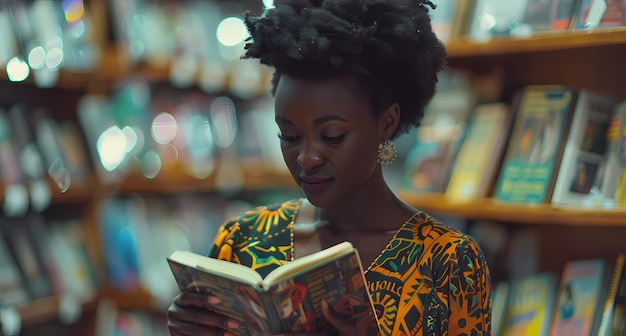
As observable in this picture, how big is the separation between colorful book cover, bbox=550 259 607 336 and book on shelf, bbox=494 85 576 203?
0.73ft

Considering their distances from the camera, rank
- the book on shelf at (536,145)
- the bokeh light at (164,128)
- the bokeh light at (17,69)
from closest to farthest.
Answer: the book on shelf at (536,145)
the bokeh light at (17,69)
the bokeh light at (164,128)

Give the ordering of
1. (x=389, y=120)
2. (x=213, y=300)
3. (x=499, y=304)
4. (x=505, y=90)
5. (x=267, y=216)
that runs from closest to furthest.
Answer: (x=213, y=300), (x=389, y=120), (x=267, y=216), (x=499, y=304), (x=505, y=90)

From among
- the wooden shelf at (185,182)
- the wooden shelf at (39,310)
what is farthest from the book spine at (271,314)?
the wooden shelf at (185,182)

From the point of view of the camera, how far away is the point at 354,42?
116 cm

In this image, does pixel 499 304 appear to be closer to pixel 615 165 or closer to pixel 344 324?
pixel 615 165

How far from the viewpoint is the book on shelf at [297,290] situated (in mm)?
1056

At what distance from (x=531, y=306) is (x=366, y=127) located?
1037 millimetres

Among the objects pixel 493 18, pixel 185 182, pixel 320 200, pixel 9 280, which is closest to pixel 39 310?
pixel 9 280

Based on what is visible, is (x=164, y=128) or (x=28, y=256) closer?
(x=28, y=256)

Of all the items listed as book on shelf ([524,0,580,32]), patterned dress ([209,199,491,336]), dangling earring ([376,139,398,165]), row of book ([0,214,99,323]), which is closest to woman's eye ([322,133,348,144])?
dangling earring ([376,139,398,165])

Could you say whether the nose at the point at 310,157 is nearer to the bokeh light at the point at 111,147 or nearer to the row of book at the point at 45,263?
the row of book at the point at 45,263

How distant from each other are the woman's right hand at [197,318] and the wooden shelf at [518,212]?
0.98 meters

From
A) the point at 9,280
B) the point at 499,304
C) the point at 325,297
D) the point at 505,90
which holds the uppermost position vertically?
the point at 505,90

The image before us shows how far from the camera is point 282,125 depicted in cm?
123
